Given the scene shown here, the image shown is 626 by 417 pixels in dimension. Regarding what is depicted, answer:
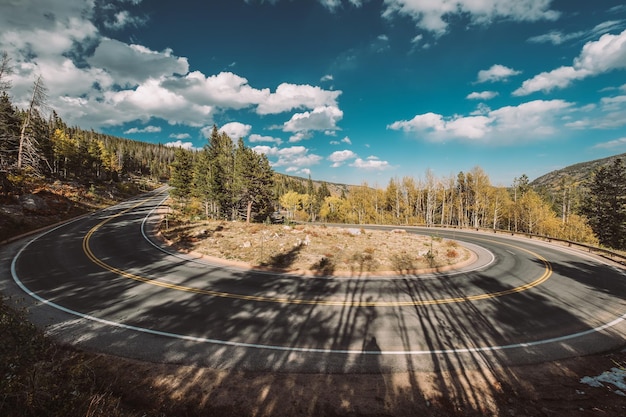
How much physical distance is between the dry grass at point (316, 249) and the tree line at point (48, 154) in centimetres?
1231

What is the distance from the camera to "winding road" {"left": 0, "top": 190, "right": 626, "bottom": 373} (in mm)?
8492

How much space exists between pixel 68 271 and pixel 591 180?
2598 inches

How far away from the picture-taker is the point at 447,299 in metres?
13.3

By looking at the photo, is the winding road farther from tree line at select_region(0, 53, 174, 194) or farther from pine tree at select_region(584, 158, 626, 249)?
pine tree at select_region(584, 158, 626, 249)

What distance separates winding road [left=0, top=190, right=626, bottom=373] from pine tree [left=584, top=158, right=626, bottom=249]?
26.5 metres

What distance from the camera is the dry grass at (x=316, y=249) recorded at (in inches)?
726

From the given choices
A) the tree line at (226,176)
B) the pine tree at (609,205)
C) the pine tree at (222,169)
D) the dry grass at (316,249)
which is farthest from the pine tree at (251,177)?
the pine tree at (609,205)

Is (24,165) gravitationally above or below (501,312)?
above

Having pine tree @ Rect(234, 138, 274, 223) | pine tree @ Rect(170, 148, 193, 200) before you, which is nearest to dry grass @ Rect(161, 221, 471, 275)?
pine tree @ Rect(234, 138, 274, 223)

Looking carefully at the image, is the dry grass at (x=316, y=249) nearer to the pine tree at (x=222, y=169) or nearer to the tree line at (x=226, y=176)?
the tree line at (x=226, y=176)

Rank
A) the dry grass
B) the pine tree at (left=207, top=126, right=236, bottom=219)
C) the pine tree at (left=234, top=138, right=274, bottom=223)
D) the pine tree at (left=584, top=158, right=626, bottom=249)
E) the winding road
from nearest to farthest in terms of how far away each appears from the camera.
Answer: the winding road < the dry grass < the pine tree at (left=584, top=158, right=626, bottom=249) < the pine tree at (left=234, top=138, right=274, bottom=223) < the pine tree at (left=207, top=126, right=236, bottom=219)

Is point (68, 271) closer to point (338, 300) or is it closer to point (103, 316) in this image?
point (103, 316)

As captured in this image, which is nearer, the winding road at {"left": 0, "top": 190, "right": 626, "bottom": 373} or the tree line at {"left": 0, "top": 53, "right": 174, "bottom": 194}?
the winding road at {"left": 0, "top": 190, "right": 626, "bottom": 373}

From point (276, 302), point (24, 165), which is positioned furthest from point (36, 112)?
point (276, 302)
